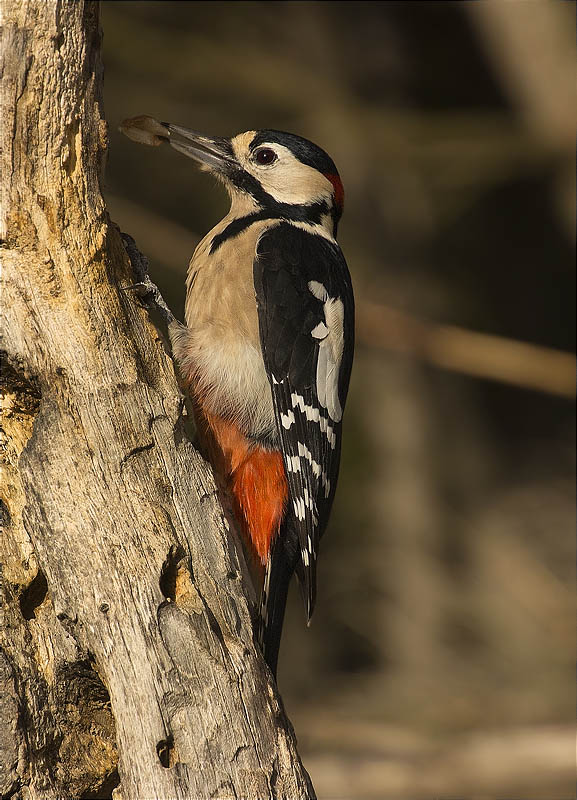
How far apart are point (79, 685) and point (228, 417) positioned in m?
0.99

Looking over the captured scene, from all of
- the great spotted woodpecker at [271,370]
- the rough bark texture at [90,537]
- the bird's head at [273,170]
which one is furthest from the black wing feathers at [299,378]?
the rough bark texture at [90,537]

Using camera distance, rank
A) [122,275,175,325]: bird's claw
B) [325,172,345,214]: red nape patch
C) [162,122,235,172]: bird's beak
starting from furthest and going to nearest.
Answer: [325,172,345,214]: red nape patch → [162,122,235,172]: bird's beak → [122,275,175,325]: bird's claw

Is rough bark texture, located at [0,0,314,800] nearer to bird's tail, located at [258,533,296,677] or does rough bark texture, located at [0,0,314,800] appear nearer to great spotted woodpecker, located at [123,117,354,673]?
bird's tail, located at [258,533,296,677]

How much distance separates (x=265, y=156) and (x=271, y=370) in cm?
91

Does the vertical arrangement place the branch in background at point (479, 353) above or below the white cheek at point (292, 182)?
above

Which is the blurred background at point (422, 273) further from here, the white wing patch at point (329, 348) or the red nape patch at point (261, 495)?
the red nape patch at point (261, 495)

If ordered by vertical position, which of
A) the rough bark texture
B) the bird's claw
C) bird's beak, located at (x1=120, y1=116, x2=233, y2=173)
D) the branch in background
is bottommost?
the rough bark texture

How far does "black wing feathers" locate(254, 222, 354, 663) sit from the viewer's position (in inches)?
109

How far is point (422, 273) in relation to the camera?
22.2 feet

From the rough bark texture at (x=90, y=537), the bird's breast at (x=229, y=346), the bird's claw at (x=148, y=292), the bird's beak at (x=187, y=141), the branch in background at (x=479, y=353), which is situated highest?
the branch in background at (x=479, y=353)

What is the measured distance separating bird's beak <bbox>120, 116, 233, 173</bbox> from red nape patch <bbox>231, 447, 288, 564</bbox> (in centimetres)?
102

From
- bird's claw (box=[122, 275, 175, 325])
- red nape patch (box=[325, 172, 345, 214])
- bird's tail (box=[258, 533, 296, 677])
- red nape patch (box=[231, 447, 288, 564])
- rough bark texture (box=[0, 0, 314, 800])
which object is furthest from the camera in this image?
red nape patch (box=[325, 172, 345, 214])

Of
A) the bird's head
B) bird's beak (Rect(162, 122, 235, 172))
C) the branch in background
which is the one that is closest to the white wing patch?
the bird's head

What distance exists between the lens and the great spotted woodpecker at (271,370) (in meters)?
2.75
